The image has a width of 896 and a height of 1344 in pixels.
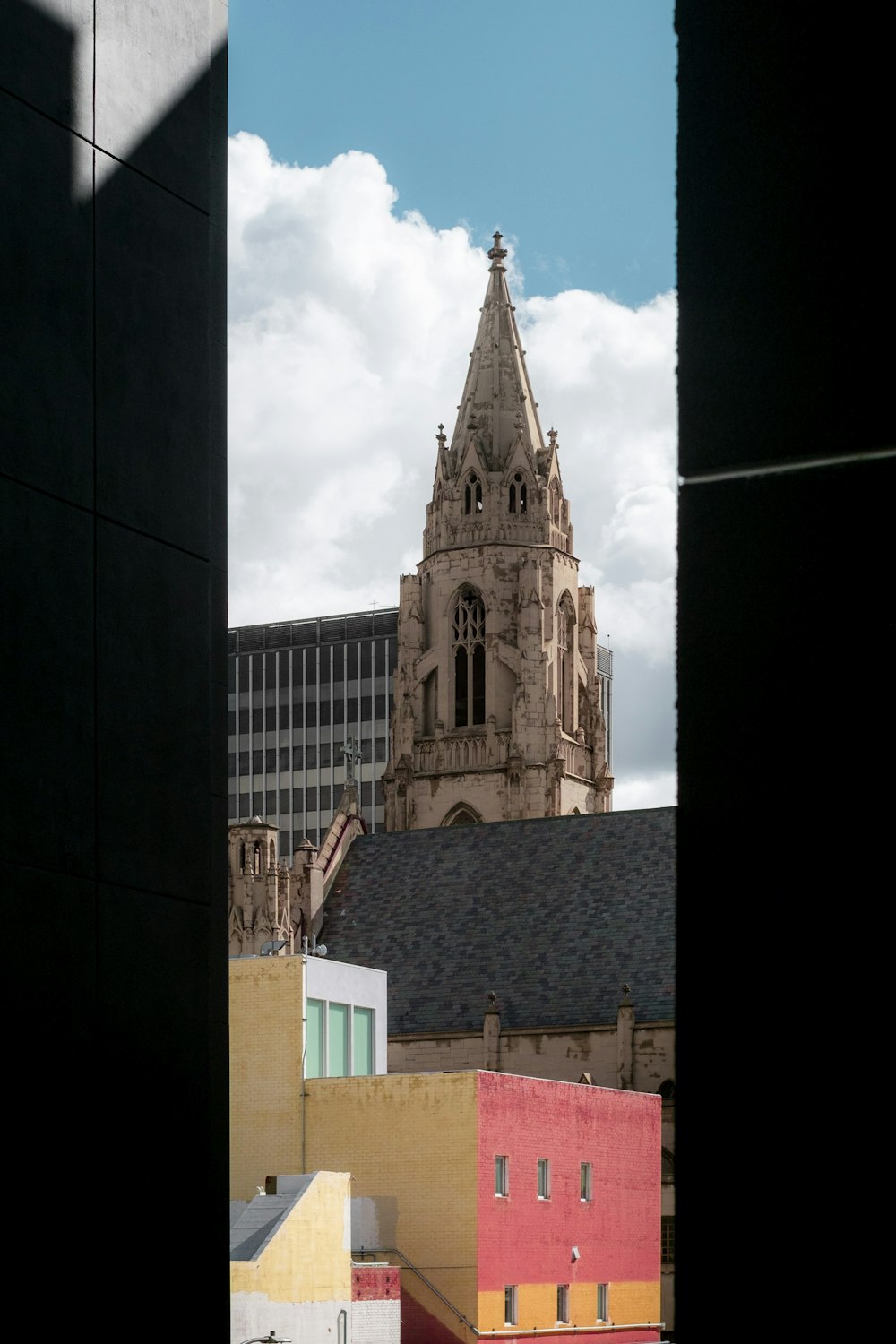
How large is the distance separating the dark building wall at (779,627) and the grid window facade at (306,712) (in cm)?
13244

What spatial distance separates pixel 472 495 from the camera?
276ft

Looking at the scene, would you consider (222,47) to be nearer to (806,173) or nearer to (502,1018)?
(806,173)

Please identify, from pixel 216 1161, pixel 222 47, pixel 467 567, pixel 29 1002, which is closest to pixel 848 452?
pixel 29 1002

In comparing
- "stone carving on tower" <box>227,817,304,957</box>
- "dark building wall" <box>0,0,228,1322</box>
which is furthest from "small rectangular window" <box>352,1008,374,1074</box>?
"dark building wall" <box>0,0,228,1322</box>

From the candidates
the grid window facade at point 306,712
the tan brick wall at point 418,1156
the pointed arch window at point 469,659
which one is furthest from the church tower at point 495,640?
the grid window facade at point 306,712

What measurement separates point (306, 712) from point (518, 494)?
5888 centimetres

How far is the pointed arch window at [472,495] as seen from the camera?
8375 cm

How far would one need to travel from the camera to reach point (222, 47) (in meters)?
11.0

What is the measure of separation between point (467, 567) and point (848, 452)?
78.4 m

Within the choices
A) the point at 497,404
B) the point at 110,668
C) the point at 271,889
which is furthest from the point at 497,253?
the point at 110,668

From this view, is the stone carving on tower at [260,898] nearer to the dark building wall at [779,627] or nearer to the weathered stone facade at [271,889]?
the weathered stone facade at [271,889]

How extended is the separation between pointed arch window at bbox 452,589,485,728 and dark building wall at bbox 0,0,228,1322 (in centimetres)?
7055

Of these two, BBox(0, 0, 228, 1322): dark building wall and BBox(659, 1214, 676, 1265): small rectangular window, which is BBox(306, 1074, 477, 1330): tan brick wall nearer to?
BBox(659, 1214, 676, 1265): small rectangular window

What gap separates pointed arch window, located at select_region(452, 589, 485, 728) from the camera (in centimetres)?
8100
